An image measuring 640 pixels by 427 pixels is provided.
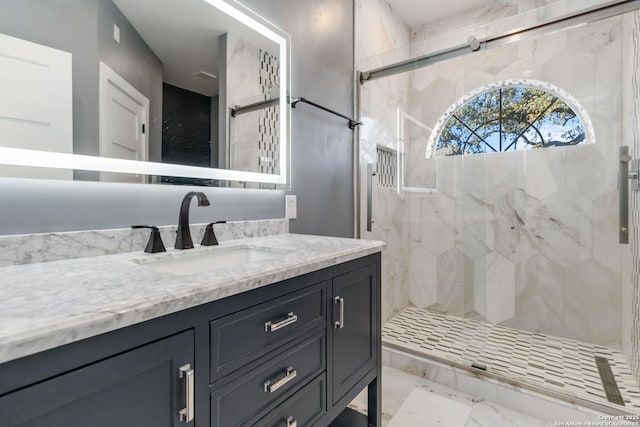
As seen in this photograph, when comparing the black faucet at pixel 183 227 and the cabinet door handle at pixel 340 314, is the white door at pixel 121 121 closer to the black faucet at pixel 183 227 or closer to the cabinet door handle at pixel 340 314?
the black faucet at pixel 183 227

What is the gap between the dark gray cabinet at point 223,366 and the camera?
17.3 inches

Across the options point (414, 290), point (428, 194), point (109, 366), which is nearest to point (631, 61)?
point (428, 194)

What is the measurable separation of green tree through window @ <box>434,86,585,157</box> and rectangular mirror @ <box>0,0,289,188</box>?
161cm

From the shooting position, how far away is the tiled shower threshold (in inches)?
61.6

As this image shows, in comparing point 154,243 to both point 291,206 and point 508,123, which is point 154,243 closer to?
point 291,206

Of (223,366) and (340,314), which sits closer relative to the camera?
(223,366)

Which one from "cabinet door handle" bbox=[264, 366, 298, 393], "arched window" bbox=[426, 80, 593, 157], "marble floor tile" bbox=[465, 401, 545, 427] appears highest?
"arched window" bbox=[426, 80, 593, 157]

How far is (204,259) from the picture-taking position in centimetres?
109

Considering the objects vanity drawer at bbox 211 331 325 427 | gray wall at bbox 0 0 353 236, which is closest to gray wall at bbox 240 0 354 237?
gray wall at bbox 0 0 353 236

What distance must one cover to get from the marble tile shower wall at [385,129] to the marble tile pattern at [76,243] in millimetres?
1433

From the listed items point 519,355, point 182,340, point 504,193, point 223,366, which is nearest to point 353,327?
point 223,366

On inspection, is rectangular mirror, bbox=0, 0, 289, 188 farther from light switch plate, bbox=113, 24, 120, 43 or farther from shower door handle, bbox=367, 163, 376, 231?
shower door handle, bbox=367, 163, 376, 231

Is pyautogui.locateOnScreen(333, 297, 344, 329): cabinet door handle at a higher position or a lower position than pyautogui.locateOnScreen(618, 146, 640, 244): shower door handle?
lower

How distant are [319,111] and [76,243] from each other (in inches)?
54.3
